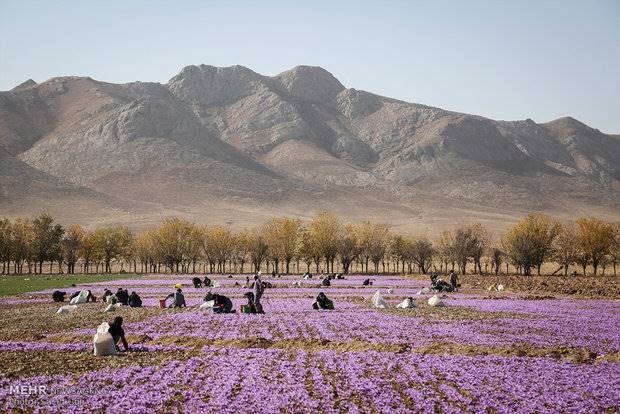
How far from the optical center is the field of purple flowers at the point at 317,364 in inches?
525

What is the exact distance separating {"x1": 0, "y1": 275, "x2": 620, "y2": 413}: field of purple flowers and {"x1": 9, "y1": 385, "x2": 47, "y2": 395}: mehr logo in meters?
0.05

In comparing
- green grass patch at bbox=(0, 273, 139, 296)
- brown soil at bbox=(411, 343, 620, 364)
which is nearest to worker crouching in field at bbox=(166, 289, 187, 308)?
brown soil at bbox=(411, 343, 620, 364)

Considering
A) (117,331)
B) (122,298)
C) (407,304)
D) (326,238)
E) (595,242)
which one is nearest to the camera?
(117,331)

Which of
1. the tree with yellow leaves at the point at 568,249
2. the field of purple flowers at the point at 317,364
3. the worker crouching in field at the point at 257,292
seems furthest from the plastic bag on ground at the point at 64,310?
the tree with yellow leaves at the point at 568,249

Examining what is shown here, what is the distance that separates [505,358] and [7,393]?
13472mm

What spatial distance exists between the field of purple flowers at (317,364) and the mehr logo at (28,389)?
0.05 meters

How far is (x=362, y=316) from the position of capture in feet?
97.8

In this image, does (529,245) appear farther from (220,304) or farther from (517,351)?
(517,351)

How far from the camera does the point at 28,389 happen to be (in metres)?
14.2

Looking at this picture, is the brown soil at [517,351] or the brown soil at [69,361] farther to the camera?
the brown soil at [517,351]

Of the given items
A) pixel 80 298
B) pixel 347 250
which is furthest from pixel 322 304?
pixel 347 250

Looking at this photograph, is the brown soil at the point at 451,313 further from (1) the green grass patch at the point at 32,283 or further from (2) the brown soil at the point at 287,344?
(1) the green grass patch at the point at 32,283

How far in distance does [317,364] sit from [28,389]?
295 inches

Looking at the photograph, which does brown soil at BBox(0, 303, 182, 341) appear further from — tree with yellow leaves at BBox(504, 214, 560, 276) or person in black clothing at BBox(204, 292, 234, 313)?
tree with yellow leaves at BBox(504, 214, 560, 276)
